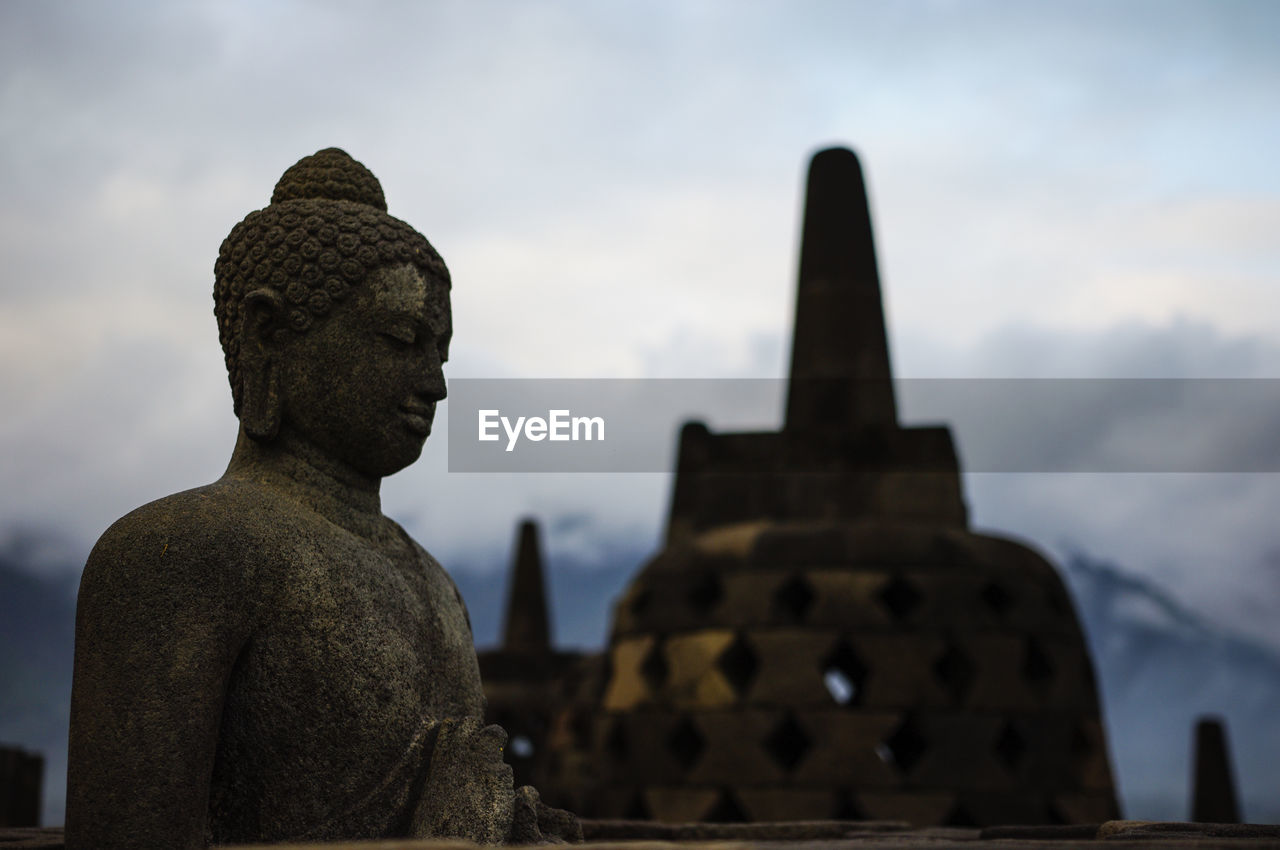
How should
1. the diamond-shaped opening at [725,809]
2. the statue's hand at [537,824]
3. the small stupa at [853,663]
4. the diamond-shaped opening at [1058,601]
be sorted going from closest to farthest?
the statue's hand at [537,824] < the small stupa at [853,663] < the diamond-shaped opening at [725,809] < the diamond-shaped opening at [1058,601]

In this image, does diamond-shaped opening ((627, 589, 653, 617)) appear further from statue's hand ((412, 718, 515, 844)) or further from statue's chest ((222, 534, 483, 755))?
statue's hand ((412, 718, 515, 844))

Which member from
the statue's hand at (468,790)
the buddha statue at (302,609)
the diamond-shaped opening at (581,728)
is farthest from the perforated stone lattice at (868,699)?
the statue's hand at (468,790)

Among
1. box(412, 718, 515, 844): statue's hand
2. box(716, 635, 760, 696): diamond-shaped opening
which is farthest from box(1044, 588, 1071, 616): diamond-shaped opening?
box(412, 718, 515, 844): statue's hand

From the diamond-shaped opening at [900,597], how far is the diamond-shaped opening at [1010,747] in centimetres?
130

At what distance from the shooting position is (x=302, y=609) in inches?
172

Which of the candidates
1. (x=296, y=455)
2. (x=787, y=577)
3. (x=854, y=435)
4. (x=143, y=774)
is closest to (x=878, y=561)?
(x=787, y=577)

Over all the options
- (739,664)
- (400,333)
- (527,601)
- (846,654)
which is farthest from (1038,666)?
(527,601)

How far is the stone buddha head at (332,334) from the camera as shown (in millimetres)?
4852

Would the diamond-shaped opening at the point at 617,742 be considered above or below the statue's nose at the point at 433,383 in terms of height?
below

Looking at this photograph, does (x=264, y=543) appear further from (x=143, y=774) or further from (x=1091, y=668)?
(x=1091, y=668)

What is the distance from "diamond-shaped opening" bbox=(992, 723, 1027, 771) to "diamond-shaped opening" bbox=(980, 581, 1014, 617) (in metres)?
1.03

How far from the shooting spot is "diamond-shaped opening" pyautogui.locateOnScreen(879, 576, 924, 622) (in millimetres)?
12264

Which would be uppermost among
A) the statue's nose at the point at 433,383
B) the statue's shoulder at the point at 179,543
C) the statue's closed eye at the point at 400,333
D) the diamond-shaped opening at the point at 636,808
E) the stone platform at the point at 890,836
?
the statue's closed eye at the point at 400,333

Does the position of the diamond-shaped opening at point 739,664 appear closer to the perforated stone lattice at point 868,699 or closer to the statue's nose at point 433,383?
the perforated stone lattice at point 868,699
